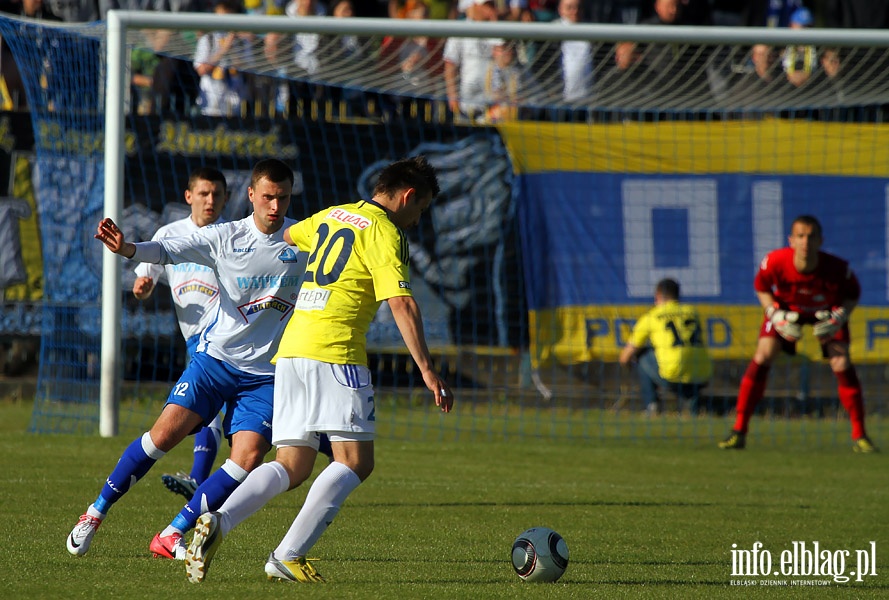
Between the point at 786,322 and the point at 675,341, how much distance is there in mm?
1807

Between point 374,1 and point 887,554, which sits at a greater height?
point 374,1

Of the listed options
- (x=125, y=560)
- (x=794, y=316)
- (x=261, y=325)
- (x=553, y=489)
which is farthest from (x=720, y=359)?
(x=125, y=560)

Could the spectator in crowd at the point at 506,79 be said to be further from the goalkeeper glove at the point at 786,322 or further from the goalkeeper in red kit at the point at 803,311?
the goalkeeper glove at the point at 786,322

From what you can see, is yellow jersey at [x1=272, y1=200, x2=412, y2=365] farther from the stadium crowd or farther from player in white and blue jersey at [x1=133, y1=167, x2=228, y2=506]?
the stadium crowd

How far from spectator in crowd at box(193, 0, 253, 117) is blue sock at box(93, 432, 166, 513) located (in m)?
6.25

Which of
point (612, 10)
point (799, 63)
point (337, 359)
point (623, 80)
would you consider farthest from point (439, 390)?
point (612, 10)

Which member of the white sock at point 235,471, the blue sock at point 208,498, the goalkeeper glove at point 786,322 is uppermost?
the goalkeeper glove at point 786,322

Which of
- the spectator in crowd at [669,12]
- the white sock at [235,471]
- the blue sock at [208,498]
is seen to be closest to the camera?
the blue sock at [208,498]

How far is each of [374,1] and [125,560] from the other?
442 inches

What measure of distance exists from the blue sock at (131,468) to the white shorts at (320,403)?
1.06 meters

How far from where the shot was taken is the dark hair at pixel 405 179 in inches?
209

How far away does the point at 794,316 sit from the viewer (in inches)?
442

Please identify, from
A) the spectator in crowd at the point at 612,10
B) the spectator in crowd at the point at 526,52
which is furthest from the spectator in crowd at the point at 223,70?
the spectator in crowd at the point at 612,10

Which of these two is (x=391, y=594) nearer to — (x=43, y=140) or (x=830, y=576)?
(x=830, y=576)
